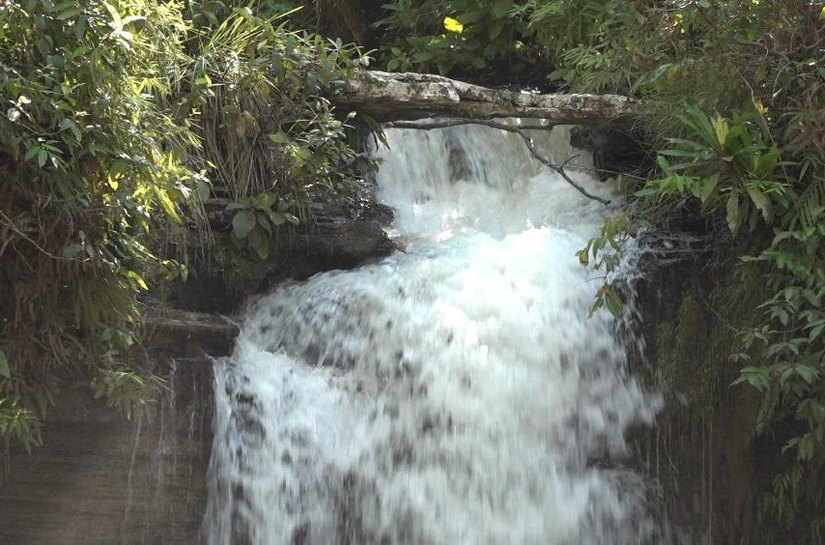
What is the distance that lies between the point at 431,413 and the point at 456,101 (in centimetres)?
197

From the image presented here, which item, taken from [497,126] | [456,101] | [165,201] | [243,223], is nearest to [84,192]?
[165,201]

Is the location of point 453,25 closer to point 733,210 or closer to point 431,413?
point 733,210

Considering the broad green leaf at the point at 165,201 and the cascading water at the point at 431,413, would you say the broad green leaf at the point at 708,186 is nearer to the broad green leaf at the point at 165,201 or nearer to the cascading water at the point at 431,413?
the cascading water at the point at 431,413

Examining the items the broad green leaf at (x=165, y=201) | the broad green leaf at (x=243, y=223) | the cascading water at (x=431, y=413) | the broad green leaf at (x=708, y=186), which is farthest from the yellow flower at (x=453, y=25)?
the broad green leaf at (x=165, y=201)

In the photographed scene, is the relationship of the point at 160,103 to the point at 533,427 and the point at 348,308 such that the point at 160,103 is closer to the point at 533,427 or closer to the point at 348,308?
the point at 348,308

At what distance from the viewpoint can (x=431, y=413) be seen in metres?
5.12

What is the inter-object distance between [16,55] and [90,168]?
528 millimetres

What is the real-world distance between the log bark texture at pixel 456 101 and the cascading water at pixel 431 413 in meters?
0.94

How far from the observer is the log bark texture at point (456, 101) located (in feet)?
19.3

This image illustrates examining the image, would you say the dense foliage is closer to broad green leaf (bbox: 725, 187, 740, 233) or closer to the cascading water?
the cascading water

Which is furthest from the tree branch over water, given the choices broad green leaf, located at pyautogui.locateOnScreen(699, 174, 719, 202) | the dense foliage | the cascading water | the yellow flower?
the yellow flower

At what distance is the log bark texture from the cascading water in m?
0.94

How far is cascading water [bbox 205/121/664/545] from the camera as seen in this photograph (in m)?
4.88

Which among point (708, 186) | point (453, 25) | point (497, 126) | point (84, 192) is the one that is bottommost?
point (84, 192)
